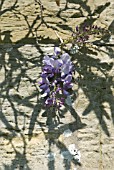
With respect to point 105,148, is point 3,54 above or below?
above

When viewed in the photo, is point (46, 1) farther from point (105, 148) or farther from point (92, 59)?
point (105, 148)

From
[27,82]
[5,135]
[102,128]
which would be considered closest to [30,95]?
[27,82]

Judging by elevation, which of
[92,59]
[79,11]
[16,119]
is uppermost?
[79,11]
